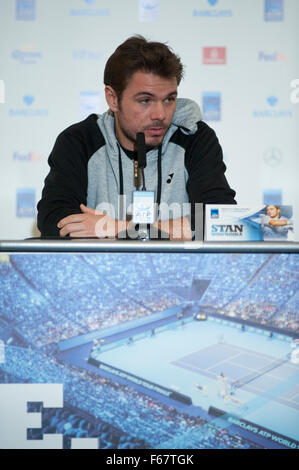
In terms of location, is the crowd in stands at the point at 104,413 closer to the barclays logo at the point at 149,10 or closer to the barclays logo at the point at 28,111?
the barclays logo at the point at 28,111

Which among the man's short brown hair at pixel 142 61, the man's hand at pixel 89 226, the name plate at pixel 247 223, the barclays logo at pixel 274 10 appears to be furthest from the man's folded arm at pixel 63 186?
the barclays logo at pixel 274 10

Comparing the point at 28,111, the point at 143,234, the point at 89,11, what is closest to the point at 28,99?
the point at 28,111

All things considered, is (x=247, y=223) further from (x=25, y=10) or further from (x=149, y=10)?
(x=25, y=10)

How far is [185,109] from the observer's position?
1964 mm

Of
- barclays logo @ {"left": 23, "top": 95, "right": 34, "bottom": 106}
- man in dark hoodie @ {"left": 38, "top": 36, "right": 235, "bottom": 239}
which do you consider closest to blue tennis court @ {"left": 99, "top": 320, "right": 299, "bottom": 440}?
man in dark hoodie @ {"left": 38, "top": 36, "right": 235, "bottom": 239}

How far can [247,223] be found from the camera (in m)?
1.08

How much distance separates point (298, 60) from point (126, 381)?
9.64 ft

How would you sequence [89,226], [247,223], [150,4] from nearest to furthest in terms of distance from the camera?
[247,223], [89,226], [150,4]

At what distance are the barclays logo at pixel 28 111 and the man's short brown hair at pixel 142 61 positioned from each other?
4.80 ft

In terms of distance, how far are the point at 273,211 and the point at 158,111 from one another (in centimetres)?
83

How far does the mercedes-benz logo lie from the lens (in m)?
3.22

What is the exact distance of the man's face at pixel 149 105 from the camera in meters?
1.78

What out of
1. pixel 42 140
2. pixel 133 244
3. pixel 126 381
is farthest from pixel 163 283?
pixel 42 140

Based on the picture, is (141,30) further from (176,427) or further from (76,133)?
(176,427)
